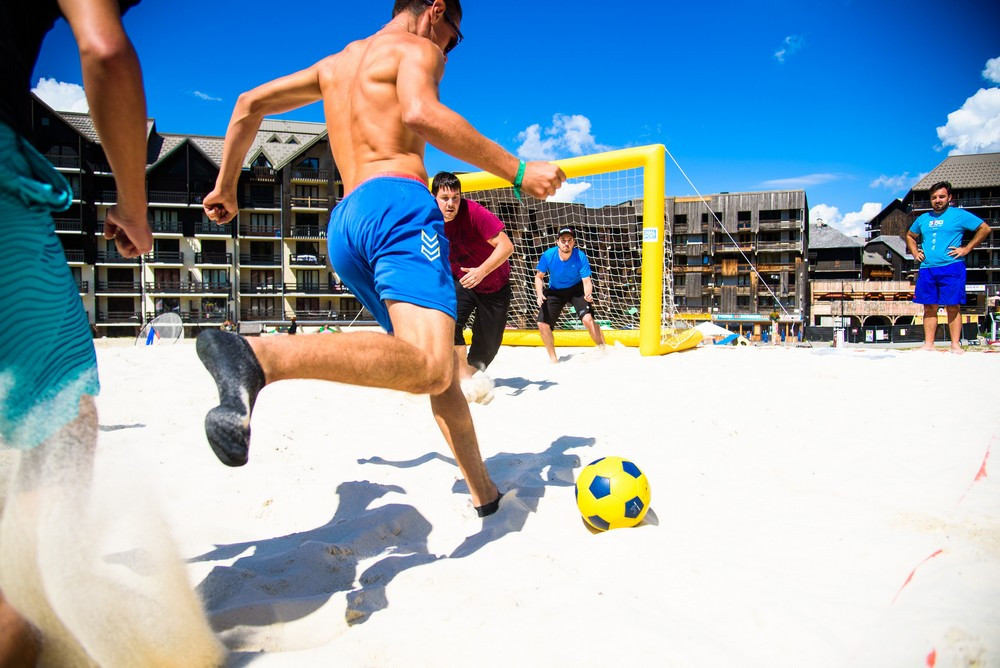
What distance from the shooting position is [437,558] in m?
1.90

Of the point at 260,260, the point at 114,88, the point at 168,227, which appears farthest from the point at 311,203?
Answer: the point at 114,88

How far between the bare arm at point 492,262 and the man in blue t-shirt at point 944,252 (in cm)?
498

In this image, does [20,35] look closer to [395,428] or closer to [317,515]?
[317,515]

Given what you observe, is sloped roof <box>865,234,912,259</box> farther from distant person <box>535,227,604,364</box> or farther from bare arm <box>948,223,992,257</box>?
distant person <box>535,227,604,364</box>

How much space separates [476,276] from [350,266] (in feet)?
5.52

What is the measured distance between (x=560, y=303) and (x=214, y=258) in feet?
115

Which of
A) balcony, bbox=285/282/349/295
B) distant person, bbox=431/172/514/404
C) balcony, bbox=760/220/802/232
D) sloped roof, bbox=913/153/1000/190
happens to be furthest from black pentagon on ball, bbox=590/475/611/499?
sloped roof, bbox=913/153/1000/190

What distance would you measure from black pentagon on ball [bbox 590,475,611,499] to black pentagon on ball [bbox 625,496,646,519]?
83mm

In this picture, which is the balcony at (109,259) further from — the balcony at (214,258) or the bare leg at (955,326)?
the bare leg at (955,326)

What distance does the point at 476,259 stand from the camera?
4844 millimetres

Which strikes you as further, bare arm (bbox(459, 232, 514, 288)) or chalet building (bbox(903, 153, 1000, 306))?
chalet building (bbox(903, 153, 1000, 306))

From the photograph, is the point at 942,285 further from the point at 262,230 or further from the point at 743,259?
the point at 743,259

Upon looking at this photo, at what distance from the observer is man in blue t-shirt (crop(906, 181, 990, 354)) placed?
21.3 ft

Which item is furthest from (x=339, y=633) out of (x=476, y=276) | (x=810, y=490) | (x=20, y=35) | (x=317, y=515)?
(x=476, y=276)
